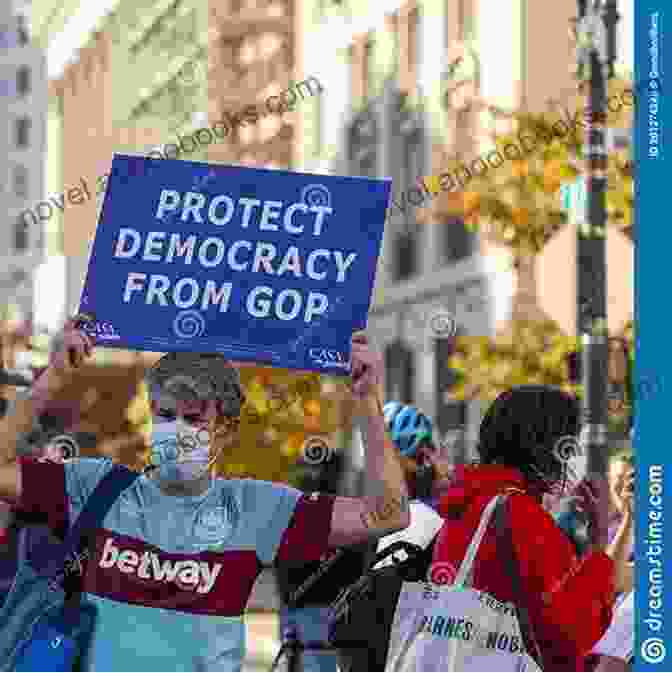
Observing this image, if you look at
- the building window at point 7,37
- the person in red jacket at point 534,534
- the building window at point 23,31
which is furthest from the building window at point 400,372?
the building window at point 7,37

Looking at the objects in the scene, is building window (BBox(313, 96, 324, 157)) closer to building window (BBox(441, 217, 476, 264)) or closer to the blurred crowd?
building window (BBox(441, 217, 476, 264))

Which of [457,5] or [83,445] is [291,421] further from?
[83,445]

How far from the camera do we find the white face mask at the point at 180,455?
5.36 meters

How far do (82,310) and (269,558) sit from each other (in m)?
0.80

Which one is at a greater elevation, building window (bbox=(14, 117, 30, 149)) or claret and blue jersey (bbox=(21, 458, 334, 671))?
building window (bbox=(14, 117, 30, 149))

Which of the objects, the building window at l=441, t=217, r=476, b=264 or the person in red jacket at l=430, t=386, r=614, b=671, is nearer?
the person in red jacket at l=430, t=386, r=614, b=671

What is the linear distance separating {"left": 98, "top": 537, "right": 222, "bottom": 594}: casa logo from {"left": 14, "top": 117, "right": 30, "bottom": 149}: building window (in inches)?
4798

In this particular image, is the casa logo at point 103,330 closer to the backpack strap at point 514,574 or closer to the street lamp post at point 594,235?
the backpack strap at point 514,574

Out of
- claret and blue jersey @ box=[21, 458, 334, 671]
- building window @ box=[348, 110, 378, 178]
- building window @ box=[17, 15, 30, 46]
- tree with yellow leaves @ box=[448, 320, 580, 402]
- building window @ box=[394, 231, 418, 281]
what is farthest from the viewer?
building window @ box=[348, 110, 378, 178]

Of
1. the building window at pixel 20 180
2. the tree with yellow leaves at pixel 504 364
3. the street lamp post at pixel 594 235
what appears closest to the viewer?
the street lamp post at pixel 594 235

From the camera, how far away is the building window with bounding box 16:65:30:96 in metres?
128

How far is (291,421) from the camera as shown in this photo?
40062mm

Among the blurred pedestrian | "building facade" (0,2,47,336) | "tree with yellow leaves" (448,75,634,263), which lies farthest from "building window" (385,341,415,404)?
"building facade" (0,2,47,336)

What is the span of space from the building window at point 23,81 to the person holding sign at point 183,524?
124 meters
